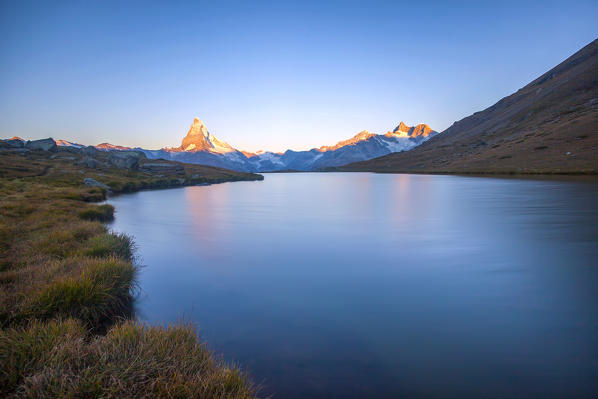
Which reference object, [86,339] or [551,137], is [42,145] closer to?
[86,339]

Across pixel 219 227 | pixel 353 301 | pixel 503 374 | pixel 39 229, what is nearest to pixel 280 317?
pixel 353 301

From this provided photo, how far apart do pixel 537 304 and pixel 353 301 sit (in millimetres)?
5906

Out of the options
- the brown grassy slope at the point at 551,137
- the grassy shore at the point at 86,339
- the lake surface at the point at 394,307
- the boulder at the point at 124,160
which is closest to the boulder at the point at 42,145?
the boulder at the point at 124,160

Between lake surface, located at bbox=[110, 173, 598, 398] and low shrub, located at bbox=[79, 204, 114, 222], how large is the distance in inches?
268

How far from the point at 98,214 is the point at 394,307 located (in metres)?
26.6

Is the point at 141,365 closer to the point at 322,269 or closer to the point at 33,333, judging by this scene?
the point at 33,333

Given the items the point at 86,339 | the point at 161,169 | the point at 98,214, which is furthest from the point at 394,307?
the point at 161,169

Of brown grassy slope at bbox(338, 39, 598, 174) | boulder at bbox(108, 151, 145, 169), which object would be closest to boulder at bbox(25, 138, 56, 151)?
boulder at bbox(108, 151, 145, 169)

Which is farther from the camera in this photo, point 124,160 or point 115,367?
point 124,160

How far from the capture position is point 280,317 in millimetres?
9211

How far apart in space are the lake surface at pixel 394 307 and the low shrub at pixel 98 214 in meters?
6.80

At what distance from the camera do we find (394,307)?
975 centimetres

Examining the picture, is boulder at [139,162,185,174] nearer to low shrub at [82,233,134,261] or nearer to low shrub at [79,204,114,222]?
low shrub at [79,204,114,222]

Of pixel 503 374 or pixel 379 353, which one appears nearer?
pixel 503 374
